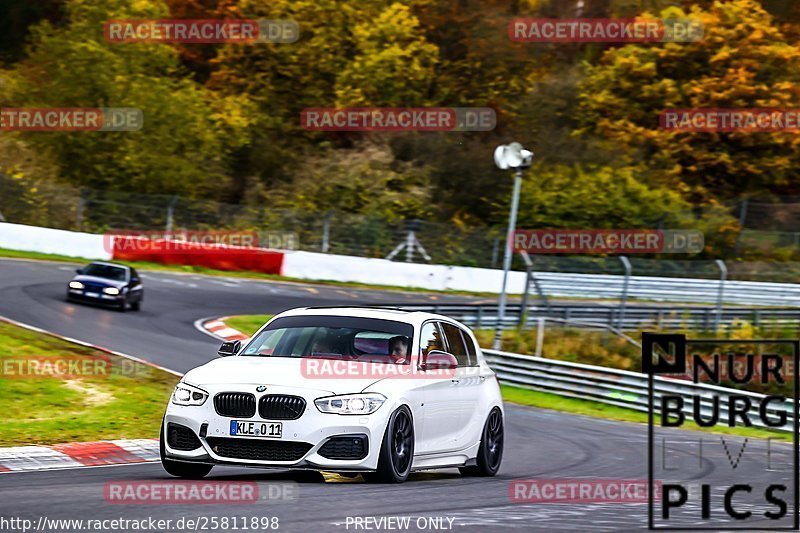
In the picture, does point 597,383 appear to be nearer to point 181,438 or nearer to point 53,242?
point 181,438

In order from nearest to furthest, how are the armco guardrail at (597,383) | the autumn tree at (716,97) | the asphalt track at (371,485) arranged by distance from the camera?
the asphalt track at (371,485) < the armco guardrail at (597,383) < the autumn tree at (716,97)

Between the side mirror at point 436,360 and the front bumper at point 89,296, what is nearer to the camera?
the side mirror at point 436,360

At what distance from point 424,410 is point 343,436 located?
3.84 feet

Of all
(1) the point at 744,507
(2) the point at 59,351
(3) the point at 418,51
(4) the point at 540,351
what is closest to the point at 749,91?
(3) the point at 418,51

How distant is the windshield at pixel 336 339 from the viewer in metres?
10.8

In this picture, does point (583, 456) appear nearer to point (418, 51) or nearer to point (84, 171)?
point (84, 171)

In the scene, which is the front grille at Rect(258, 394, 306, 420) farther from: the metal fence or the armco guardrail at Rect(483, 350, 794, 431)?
the metal fence

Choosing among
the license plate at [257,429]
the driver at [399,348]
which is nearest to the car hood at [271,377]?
the license plate at [257,429]

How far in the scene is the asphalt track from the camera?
8180 millimetres

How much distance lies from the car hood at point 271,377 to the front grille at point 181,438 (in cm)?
36

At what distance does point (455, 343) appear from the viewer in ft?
39.8

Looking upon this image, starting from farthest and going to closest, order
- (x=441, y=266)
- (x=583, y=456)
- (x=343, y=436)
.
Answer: (x=441, y=266), (x=583, y=456), (x=343, y=436)

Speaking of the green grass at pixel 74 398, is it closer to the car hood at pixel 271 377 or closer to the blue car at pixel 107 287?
the car hood at pixel 271 377

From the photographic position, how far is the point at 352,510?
847cm
